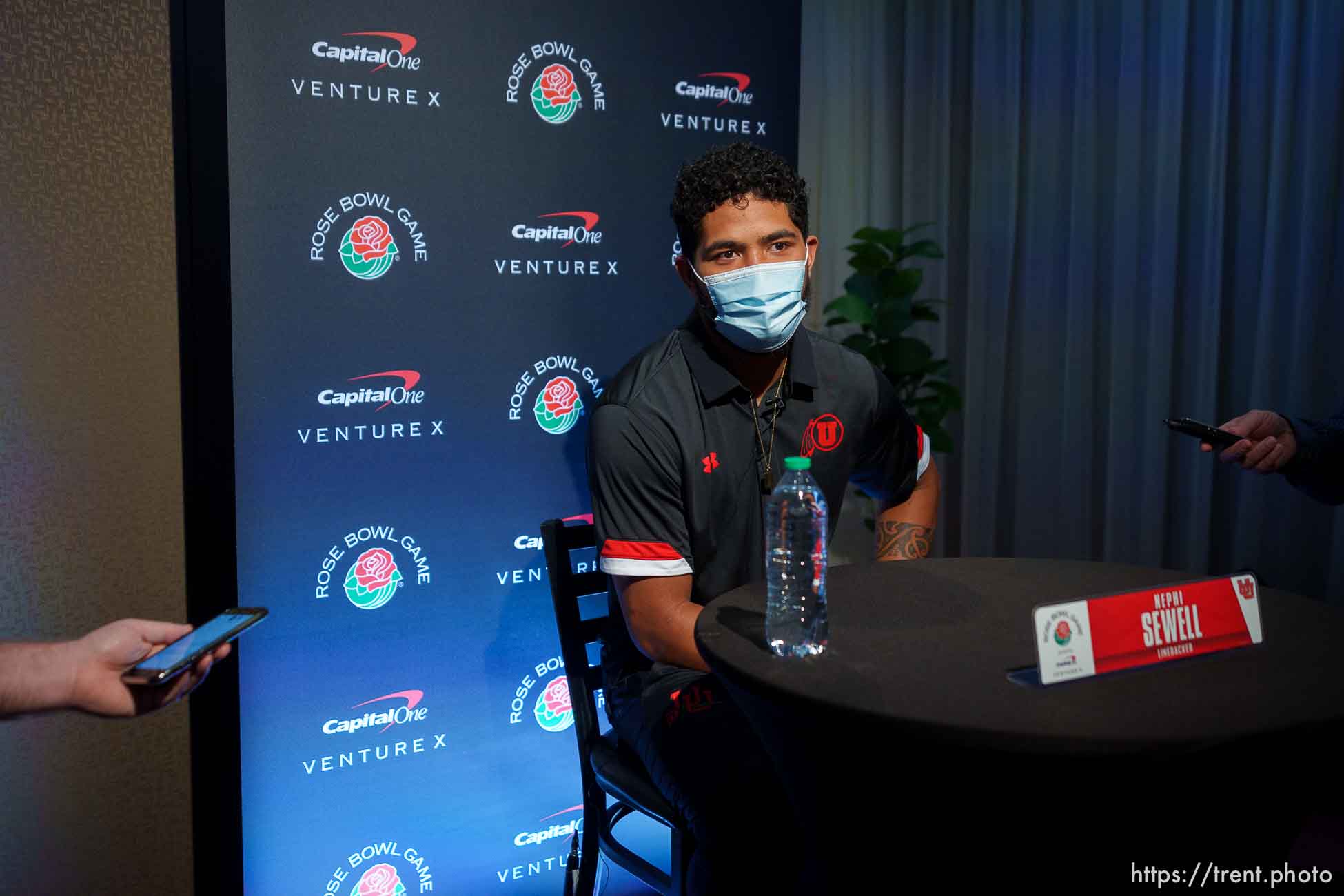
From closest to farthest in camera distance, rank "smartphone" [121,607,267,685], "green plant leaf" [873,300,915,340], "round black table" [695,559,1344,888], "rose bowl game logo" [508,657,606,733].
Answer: "round black table" [695,559,1344,888], "smartphone" [121,607,267,685], "rose bowl game logo" [508,657,606,733], "green plant leaf" [873,300,915,340]

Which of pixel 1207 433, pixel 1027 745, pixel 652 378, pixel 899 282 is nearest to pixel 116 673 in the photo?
pixel 652 378

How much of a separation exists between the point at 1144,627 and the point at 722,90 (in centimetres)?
200

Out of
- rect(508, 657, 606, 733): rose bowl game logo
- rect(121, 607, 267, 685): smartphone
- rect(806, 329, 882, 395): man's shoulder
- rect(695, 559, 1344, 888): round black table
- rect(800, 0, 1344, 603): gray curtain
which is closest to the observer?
rect(695, 559, 1344, 888): round black table

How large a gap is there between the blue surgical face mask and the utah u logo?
205mm

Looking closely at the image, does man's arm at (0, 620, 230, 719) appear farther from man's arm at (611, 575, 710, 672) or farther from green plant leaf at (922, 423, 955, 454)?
green plant leaf at (922, 423, 955, 454)

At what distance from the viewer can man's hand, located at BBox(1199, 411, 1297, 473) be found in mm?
2086

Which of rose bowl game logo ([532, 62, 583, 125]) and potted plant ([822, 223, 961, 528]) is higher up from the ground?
rose bowl game logo ([532, 62, 583, 125])

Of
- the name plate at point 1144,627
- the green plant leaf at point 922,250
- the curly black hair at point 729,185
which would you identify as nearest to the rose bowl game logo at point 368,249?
the curly black hair at point 729,185

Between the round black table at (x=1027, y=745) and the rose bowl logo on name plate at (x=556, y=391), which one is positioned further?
the rose bowl logo on name plate at (x=556, y=391)

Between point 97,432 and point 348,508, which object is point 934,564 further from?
point 97,432

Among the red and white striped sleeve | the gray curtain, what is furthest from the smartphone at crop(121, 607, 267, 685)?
Result: the gray curtain

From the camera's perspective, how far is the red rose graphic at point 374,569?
2.24 m

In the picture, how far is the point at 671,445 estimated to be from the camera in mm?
1872

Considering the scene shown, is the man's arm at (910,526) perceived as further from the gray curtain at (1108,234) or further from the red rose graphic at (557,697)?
the gray curtain at (1108,234)
